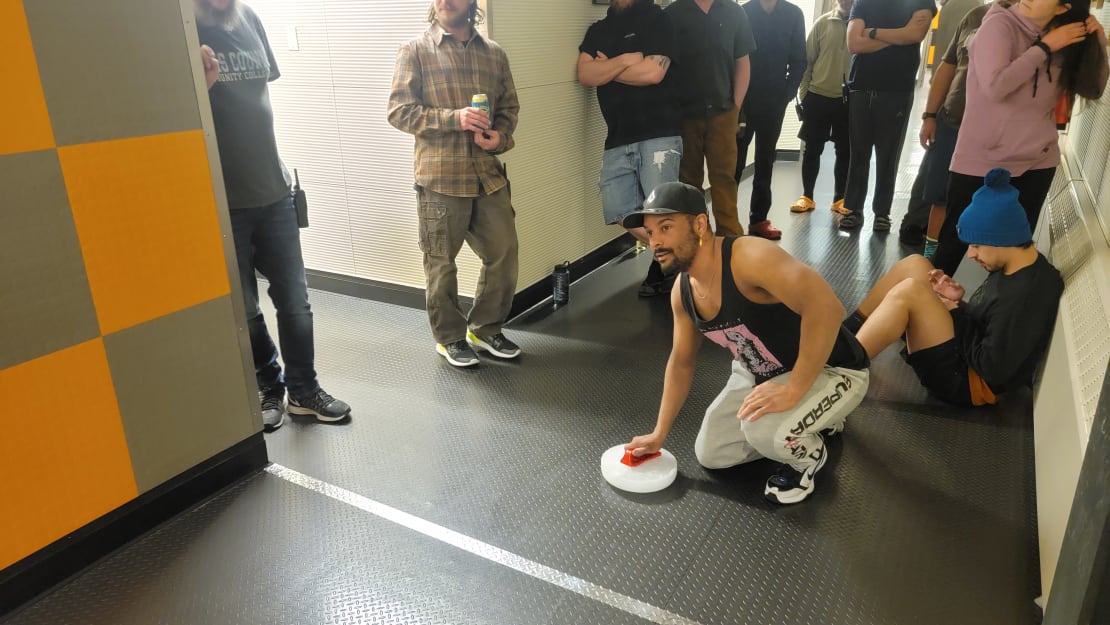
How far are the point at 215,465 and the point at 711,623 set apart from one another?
1.53 meters

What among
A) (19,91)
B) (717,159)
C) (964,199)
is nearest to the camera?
(19,91)

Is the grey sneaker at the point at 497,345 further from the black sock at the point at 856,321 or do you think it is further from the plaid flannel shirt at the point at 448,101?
the black sock at the point at 856,321

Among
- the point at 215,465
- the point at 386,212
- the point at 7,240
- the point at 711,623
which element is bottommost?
the point at 711,623

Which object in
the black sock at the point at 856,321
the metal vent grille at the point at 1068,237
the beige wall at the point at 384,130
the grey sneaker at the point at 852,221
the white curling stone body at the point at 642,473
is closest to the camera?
the white curling stone body at the point at 642,473

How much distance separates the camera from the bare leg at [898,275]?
2.84m

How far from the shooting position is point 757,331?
211cm

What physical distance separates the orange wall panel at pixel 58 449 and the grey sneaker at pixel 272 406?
66 cm

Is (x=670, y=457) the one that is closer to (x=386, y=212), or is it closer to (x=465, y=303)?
(x=465, y=303)

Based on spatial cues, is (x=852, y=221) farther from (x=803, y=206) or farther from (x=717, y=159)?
(x=717, y=159)

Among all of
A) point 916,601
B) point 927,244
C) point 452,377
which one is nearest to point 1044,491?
point 916,601

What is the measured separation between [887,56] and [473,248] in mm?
2798

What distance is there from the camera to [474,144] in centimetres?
294

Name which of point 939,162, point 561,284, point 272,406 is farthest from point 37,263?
point 939,162

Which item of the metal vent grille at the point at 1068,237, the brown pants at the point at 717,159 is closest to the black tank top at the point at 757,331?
the metal vent grille at the point at 1068,237
